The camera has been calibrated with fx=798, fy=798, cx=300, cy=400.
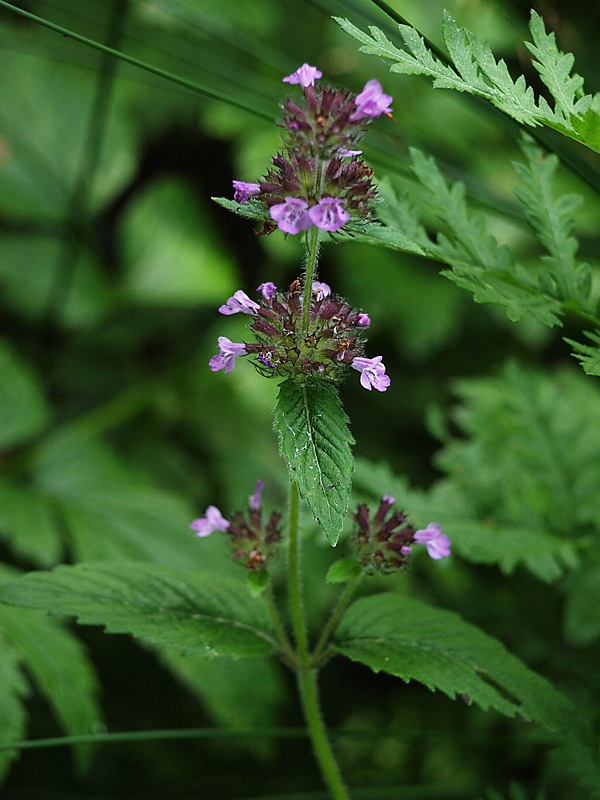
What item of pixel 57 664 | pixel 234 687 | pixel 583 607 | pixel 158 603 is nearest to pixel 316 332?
pixel 158 603

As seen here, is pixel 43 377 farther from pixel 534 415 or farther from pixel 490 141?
pixel 490 141

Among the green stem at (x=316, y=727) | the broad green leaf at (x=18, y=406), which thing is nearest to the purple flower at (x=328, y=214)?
the green stem at (x=316, y=727)

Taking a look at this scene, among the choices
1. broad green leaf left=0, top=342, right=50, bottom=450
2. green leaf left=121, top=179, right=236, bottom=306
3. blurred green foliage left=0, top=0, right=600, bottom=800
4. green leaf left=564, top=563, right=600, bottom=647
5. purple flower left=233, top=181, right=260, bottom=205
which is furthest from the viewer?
green leaf left=121, top=179, right=236, bottom=306

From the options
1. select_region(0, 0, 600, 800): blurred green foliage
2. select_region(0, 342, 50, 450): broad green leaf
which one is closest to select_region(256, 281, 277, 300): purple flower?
select_region(0, 0, 600, 800): blurred green foliage

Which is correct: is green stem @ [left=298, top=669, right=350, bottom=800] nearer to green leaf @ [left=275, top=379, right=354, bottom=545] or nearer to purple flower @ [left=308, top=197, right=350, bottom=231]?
green leaf @ [left=275, top=379, right=354, bottom=545]

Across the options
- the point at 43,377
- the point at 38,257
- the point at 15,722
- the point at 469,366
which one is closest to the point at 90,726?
the point at 15,722

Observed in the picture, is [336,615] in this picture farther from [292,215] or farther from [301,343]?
[292,215]

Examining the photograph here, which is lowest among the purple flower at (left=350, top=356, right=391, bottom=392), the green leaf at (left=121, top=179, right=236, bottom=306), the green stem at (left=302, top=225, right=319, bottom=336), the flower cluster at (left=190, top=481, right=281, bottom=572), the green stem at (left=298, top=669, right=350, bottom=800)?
the green stem at (left=298, top=669, right=350, bottom=800)

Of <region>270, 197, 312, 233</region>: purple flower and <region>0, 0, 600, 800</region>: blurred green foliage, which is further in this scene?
<region>0, 0, 600, 800</region>: blurred green foliage
